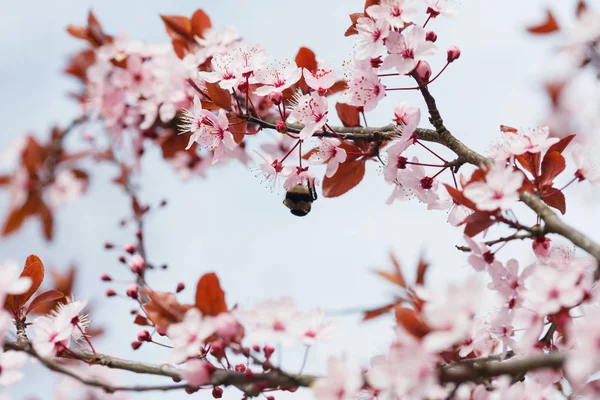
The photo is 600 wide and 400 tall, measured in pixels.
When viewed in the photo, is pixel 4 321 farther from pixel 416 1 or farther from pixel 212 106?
pixel 416 1

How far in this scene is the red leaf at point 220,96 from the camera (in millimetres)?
2033

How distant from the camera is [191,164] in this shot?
414cm

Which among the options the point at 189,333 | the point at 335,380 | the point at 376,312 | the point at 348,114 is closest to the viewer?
the point at 335,380

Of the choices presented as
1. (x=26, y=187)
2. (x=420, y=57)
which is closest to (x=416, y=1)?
(x=420, y=57)

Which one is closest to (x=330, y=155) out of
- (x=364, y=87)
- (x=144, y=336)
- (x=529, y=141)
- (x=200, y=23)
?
(x=364, y=87)

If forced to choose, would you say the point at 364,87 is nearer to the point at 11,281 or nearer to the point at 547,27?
the point at 11,281

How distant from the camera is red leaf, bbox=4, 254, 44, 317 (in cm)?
177

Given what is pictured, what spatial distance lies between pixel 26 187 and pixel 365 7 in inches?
140

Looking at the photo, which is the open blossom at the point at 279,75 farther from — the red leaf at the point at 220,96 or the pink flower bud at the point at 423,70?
the pink flower bud at the point at 423,70

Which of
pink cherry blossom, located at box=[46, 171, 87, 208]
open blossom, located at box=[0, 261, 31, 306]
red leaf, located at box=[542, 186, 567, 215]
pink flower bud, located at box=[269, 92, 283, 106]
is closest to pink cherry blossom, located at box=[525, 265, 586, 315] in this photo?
red leaf, located at box=[542, 186, 567, 215]

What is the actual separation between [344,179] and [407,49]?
1.79 ft

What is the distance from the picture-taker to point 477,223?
1.56 m

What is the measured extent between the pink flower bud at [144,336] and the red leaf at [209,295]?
1.47 feet

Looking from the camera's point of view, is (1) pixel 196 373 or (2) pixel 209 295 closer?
(1) pixel 196 373
